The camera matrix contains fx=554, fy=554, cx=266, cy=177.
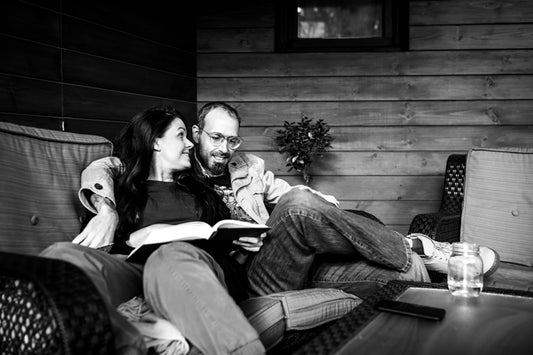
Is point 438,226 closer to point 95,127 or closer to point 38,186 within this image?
point 38,186

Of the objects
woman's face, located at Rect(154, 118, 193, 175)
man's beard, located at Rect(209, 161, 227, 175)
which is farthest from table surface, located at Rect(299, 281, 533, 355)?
man's beard, located at Rect(209, 161, 227, 175)

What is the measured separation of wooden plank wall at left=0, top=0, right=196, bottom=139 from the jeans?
1102 millimetres

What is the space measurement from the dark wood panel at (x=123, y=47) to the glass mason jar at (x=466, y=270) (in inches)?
76.2

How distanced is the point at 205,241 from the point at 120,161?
622 millimetres

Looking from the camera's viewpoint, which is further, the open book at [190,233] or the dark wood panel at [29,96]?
the dark wood panel at [29,96]

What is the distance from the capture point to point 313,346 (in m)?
1.01

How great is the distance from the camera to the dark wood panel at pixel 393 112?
3.33 m

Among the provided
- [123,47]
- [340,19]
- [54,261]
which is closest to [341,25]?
[340,19]

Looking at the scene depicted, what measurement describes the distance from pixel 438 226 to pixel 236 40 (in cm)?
186

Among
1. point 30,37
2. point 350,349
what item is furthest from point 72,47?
point 350,349

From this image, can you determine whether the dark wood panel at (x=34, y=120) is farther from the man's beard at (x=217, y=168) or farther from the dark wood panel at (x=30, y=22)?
the man's beard at (x=217, y=168)

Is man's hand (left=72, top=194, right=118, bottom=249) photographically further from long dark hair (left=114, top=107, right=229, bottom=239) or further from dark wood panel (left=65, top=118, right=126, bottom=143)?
dark wood panel (left=65, top=118, right=126, bottom=143)

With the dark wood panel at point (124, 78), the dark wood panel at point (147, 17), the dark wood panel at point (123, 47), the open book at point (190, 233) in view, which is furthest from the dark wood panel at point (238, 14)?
the open book at point (190, 233)

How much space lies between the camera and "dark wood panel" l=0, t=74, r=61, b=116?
7.14ft
